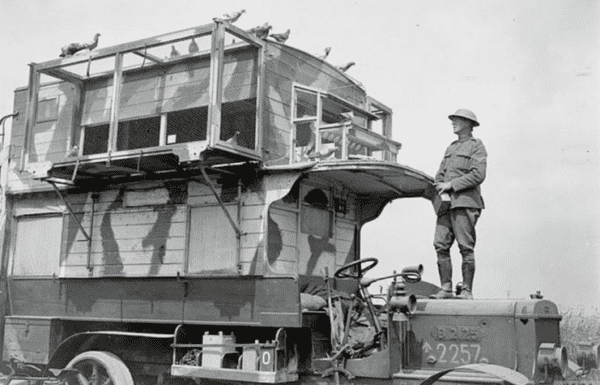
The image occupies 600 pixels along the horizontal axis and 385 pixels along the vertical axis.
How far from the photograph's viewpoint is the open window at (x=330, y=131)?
29.9 ft

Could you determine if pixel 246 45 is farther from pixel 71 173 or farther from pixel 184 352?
pixel 184 352

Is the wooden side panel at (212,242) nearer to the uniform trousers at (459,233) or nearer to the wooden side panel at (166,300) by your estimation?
the wooden side panel at (166,300)

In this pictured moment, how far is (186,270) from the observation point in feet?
30.2

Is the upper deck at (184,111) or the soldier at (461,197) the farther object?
the upper deck at (184,111)

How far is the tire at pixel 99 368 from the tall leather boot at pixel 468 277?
4023 mm

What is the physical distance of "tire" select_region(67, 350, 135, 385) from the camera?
29.6ft

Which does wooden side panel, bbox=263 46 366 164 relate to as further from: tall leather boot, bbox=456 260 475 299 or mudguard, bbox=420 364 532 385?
mudguard, bbox=420 364 532 385

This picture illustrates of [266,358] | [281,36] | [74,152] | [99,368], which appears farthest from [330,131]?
[99,368]

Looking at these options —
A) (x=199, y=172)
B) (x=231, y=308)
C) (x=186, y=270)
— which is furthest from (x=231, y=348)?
(x=199, y=172)

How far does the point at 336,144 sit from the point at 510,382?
3705 millimetres

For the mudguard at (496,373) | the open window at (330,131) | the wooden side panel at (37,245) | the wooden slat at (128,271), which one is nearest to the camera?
the mudguard at (496,373)

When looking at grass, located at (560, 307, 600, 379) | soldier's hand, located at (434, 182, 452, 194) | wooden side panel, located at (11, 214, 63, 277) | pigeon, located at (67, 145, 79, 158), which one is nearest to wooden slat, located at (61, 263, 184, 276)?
wooden side panel, located at (11, 214, 63, 277)

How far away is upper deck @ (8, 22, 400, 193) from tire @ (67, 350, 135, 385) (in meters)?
2.26

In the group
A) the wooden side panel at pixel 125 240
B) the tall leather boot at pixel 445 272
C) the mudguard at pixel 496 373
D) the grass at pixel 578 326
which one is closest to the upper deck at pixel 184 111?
the wooden side panel at pixel 125 240
